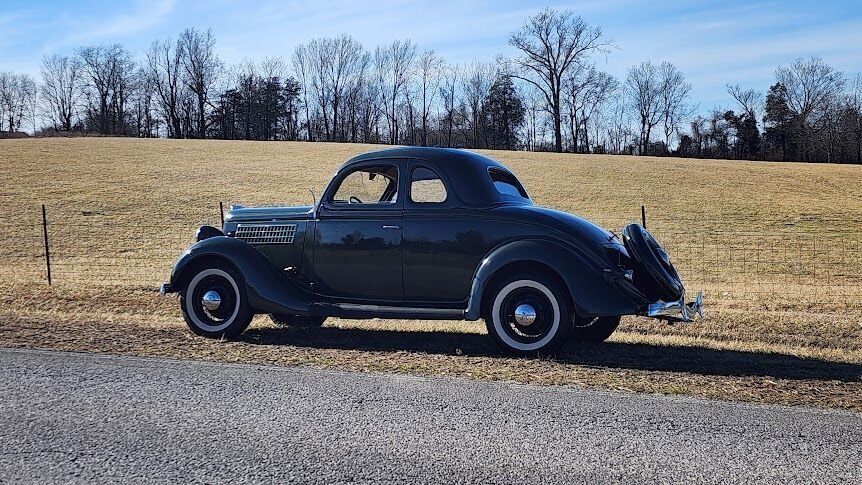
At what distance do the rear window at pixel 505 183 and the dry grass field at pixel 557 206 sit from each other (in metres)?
1.54

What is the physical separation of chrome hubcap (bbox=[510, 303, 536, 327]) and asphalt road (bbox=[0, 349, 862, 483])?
1.33 meters

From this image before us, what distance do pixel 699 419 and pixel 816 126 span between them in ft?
298

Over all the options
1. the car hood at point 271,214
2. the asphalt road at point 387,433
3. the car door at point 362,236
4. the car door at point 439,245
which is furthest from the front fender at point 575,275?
the car hood at point 271,214

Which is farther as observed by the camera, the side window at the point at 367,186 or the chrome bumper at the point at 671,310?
the side window at the point at 367,186

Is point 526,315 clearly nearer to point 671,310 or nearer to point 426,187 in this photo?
point 671,310

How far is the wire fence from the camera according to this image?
12.4m

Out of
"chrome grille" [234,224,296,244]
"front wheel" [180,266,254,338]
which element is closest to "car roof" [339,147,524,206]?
"chrome grille" [234,224,296,244]

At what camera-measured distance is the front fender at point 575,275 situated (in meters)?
6.27

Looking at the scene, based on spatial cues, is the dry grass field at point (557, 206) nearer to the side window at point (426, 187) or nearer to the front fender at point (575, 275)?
the front fender at point (575, 275)

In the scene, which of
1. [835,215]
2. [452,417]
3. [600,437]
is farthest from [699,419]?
[835,215]

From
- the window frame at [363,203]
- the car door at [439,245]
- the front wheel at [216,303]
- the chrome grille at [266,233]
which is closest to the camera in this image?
the car door at [439,245]

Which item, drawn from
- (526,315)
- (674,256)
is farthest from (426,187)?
(674,256)

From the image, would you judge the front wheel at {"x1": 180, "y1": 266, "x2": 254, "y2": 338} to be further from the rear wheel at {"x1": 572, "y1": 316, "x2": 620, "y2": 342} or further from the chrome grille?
the rear wheel at {"x1": 572, "y1": 316, "x2": 620, "y2": 342}

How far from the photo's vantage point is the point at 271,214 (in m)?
7.77
